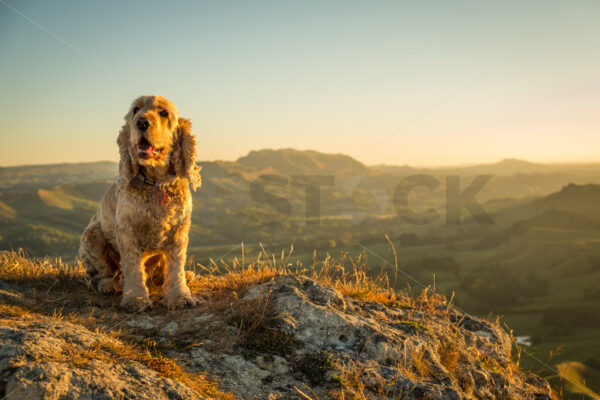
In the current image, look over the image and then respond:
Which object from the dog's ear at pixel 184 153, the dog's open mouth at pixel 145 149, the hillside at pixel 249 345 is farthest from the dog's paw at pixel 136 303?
the dog's open mouth at pixel 145 149

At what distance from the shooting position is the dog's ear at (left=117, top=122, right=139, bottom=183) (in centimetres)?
528

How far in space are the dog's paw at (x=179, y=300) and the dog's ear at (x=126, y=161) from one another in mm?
1762

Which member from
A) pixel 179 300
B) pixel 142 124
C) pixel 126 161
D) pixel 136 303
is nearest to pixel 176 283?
pixel 179 300

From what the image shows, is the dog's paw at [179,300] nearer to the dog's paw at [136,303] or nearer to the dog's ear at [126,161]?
the dog's paw at [136,303]

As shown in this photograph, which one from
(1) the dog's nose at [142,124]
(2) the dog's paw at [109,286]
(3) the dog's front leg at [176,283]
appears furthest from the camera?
(2) the dog's paw at [109,286]

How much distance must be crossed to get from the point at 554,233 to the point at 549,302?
38845 millimetres

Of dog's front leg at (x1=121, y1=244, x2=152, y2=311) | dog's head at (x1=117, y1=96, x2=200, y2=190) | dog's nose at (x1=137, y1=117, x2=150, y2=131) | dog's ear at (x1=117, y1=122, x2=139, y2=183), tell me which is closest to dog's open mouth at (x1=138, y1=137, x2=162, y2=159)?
dog's head at (x1=117, y1=96, x2=200, y2=190)

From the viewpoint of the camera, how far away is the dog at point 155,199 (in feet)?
17.1

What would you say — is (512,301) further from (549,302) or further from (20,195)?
(20,195)

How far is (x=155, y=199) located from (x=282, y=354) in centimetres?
280

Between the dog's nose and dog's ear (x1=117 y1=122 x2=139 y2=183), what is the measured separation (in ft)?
1.64

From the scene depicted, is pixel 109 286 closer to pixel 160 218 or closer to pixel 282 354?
pixel 160 218

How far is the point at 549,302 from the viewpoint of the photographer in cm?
8081

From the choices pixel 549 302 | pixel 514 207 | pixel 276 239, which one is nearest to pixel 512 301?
pixel 549 302
